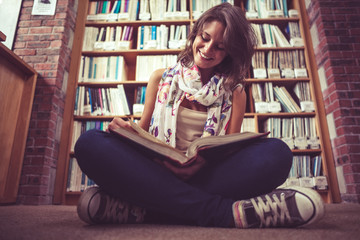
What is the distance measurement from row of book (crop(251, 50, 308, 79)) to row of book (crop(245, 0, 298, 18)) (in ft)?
1.21

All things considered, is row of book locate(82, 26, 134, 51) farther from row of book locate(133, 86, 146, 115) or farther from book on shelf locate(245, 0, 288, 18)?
book on shelf locate(245, 0, 288, 18)

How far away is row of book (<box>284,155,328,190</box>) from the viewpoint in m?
1.83

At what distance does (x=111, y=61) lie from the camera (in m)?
2.17

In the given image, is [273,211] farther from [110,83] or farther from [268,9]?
[268,9]

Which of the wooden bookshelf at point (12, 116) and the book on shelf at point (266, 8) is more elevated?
the book on shelf at point (266, 8)

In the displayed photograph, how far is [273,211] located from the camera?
1.93ft

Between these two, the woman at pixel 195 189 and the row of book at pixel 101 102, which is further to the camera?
the row of book at pixel 101 102

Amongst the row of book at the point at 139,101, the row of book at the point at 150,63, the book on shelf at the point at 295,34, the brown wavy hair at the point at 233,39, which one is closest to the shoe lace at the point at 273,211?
the brown wavy hair at the point at 233,39

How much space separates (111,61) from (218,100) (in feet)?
4.58

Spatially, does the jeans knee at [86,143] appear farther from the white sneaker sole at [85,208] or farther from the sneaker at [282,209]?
the sneaker at [282,209]

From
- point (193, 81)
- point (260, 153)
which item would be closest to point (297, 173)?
point (193, 81)

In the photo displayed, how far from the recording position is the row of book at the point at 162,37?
2.18 m

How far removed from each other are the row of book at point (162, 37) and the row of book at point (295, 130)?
3.46 ft

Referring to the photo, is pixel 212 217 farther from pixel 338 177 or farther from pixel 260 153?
pixel 338 177
